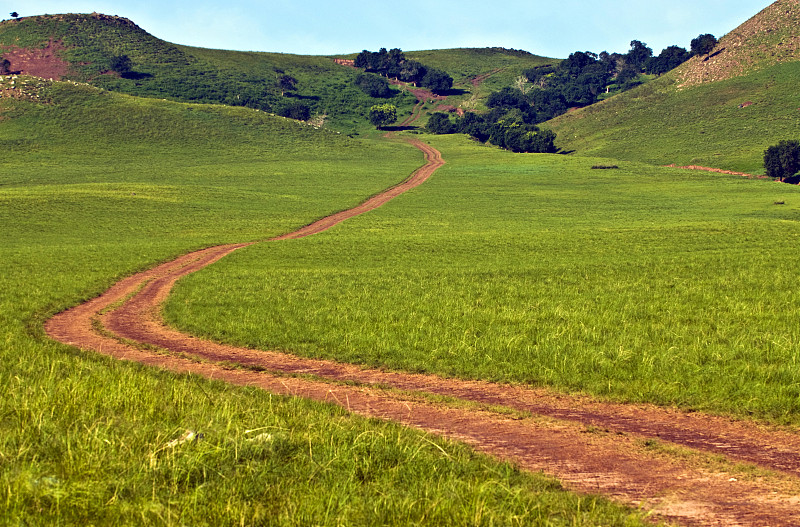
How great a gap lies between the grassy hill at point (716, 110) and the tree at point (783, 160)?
4701mm

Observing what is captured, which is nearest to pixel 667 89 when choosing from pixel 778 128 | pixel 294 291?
pixel 778 128

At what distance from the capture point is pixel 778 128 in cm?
13112

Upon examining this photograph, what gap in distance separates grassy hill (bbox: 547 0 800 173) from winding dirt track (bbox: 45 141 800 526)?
107657 millimetres

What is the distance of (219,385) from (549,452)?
6.83 metres

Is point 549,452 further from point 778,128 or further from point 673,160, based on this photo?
point 778,128

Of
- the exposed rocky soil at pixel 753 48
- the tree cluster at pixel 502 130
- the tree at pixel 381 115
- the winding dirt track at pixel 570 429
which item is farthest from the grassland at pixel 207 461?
the exposed rocky soil at pixel 753 48

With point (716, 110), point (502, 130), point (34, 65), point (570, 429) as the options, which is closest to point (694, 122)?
point (716, 110)

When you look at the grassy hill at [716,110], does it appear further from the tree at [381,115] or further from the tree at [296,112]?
A: the tree at [296,112]

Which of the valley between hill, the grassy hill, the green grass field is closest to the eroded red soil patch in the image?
the grassy hill

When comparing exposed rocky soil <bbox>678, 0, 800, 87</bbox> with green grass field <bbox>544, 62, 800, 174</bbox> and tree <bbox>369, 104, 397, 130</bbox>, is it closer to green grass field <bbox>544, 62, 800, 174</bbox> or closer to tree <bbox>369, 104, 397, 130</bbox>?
green grass field <bbox>544, 62, 800, 174</bbox>

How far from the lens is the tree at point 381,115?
180 m

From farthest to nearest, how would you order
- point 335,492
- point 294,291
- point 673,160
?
point 673,160, point 294,291, point 335,492

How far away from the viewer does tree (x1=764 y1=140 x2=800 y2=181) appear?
100 metres

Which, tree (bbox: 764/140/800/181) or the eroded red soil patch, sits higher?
the eroded red soil patch
